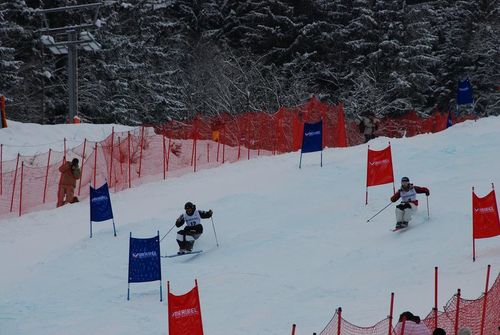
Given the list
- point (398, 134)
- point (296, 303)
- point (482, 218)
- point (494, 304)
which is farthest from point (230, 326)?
point (398, 134)

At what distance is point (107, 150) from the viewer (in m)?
25.2

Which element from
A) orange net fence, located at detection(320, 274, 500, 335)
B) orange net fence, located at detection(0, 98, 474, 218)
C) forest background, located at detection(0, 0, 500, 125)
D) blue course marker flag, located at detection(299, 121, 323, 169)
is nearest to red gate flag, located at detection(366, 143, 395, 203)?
blue course marker flag, located at detection(299, 121, 323, 169)

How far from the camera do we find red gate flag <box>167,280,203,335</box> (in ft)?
33.6

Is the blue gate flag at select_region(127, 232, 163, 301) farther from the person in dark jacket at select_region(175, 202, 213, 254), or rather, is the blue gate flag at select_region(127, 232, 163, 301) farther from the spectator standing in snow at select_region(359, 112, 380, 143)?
the spectator standing in snow at select_region(359, 112, 380, 143)

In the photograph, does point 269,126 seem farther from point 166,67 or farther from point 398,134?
point 166,67

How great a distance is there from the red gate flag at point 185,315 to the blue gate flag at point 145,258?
158 inches

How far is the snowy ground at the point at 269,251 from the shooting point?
12859mm

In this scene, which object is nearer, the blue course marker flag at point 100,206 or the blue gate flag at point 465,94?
the blue course marker flag at point 100,206

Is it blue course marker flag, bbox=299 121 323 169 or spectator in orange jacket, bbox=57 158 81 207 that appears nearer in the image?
spectator in orange jacket, bbox=57 158 81 207

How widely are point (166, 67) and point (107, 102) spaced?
23.9 feet

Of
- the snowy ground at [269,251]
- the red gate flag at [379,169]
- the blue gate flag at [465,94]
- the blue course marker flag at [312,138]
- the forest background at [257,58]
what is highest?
the forest background at [257,58]

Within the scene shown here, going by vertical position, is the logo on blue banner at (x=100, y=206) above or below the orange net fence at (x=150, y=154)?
below

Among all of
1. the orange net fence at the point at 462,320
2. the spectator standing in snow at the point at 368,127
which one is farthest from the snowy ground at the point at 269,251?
the spectator standing in snow at the point at 368,127

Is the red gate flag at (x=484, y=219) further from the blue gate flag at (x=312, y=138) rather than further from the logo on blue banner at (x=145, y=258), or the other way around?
the blue gate flag at (x=312, y=138)
